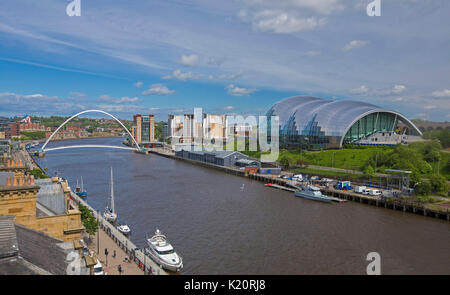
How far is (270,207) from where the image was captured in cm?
2964

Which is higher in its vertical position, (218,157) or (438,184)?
(218,157)

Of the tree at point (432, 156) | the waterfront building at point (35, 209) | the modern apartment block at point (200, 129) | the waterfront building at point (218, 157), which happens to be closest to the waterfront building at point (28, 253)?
the waterfront building at point (35, 209)

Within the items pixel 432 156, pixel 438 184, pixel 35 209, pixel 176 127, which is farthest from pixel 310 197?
pixel 176 127

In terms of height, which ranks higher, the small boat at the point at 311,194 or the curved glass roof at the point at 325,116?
the curved glass roof at the point at 325,116

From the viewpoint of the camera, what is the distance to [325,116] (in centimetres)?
6525

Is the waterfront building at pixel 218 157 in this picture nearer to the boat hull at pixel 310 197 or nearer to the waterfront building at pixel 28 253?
the boat hull at pixel 310 197

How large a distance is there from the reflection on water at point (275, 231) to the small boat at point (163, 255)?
0.59m

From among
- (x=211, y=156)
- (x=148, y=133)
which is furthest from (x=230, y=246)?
(x=148, y=133)

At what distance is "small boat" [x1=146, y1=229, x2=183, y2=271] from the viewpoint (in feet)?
54.5

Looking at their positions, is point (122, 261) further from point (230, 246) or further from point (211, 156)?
point (211, 156)

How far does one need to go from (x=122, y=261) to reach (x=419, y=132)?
6875 centimetres

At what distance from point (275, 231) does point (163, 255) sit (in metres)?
8.64

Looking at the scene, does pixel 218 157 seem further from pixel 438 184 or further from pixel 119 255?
pixel 119 255

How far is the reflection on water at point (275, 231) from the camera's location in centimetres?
1720
